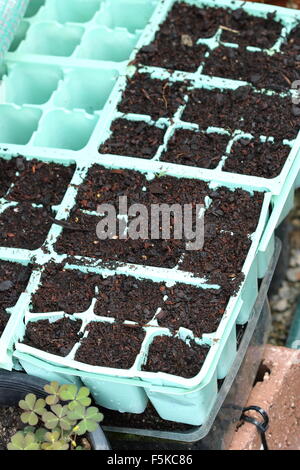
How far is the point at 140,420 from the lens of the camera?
60.5 inches

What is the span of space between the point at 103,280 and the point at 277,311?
81cm

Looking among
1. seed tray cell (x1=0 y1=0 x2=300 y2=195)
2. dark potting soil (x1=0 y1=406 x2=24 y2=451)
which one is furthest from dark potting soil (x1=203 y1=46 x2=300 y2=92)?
dark potting soil (x1=0 y1=406 x2=24 y2=451)

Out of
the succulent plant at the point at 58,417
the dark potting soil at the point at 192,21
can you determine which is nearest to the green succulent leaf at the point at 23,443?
the succulent plant at the point at 58,417

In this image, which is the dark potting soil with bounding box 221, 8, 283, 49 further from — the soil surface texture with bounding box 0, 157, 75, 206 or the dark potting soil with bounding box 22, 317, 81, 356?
the dark potting soil with bounding box 22, 317, 81, 356

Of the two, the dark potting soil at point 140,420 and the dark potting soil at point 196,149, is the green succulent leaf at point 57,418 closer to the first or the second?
the dark potting soil at point 140,420

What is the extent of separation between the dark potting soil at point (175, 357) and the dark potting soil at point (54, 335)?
153mm

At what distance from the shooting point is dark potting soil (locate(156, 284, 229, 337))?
4.50 feet

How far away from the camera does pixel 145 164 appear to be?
5.20 ft

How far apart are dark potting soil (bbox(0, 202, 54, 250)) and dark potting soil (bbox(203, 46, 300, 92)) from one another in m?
0.54

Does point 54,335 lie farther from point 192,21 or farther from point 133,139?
point 192,21

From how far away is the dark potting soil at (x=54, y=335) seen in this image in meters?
1.38

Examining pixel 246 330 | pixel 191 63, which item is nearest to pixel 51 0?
pixel 191 63

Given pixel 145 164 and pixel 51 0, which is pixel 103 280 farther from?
pixel 51 0

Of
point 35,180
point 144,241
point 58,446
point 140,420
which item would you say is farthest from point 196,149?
point 58,446
